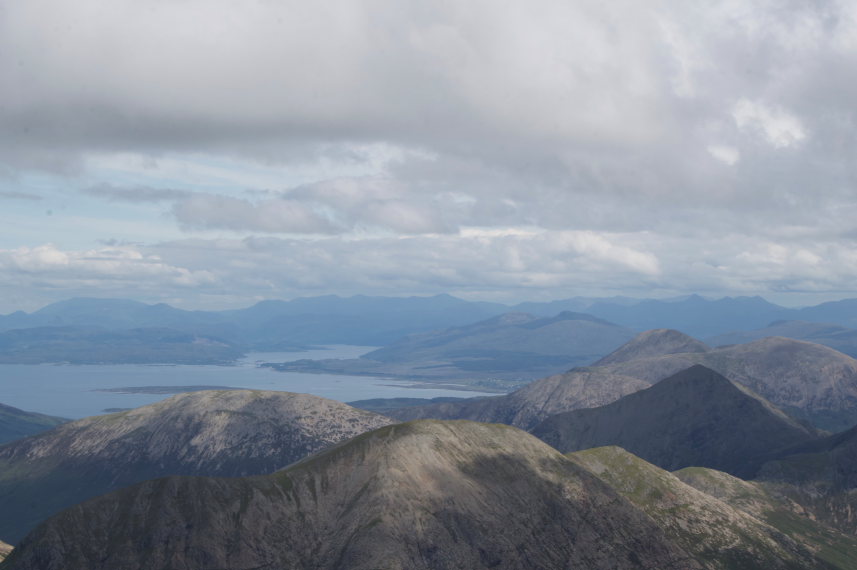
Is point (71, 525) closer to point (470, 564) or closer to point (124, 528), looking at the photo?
point (124, 528)

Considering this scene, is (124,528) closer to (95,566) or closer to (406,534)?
(95,566)

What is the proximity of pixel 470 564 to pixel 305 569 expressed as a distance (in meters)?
38.6

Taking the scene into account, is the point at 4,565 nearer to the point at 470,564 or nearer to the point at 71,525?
the point at 71,525

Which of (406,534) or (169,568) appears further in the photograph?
(406,534)

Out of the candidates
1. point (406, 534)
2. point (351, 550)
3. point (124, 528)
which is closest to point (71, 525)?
point (124, 528)

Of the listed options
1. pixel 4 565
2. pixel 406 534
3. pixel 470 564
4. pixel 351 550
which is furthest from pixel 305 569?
pixel 4 565

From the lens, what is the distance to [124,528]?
7372 inches

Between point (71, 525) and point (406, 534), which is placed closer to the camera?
point (71, 525)

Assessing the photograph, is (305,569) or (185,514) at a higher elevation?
(185,514)

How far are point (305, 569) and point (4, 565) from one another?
63.5 m

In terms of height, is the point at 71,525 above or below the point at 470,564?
above

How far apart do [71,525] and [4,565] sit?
15.0 m

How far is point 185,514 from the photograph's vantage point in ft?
634

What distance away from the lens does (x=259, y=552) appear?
194m
